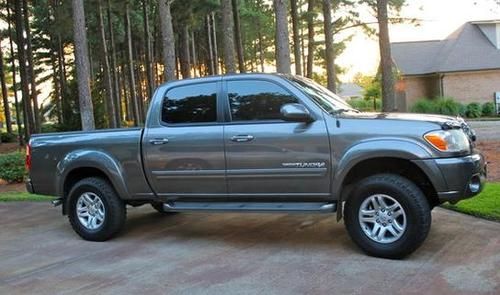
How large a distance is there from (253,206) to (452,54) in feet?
120

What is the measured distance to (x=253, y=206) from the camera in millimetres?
6805

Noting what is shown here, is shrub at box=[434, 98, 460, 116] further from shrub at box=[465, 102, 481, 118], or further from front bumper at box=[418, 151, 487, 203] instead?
front bumper at box=[418, 151, 487, 203]

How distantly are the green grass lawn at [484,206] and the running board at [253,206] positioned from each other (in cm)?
248

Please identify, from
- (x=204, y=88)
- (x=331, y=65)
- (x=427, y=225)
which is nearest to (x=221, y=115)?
(x=204, y=88)

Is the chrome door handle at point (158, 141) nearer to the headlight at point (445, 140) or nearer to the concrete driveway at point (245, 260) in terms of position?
the concrete driveway at point (245, 260)

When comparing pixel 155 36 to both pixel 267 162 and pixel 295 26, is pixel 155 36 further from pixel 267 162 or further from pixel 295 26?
pixel 267 162

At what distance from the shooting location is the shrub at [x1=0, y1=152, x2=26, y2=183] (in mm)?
15891

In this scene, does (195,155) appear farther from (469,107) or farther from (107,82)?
(469,107)

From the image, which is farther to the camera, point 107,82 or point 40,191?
point 107,82

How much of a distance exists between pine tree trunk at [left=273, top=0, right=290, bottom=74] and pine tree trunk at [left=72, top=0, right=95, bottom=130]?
17.7 feet

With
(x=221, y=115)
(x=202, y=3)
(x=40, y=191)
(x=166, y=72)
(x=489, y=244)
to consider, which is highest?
(x=202, y=3)

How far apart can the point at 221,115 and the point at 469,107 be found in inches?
1271

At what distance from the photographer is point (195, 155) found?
277 inches

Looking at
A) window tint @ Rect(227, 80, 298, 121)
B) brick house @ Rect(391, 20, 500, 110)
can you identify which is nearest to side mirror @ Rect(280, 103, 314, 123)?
window tint @ Rect(227, 80, 298, 121)
